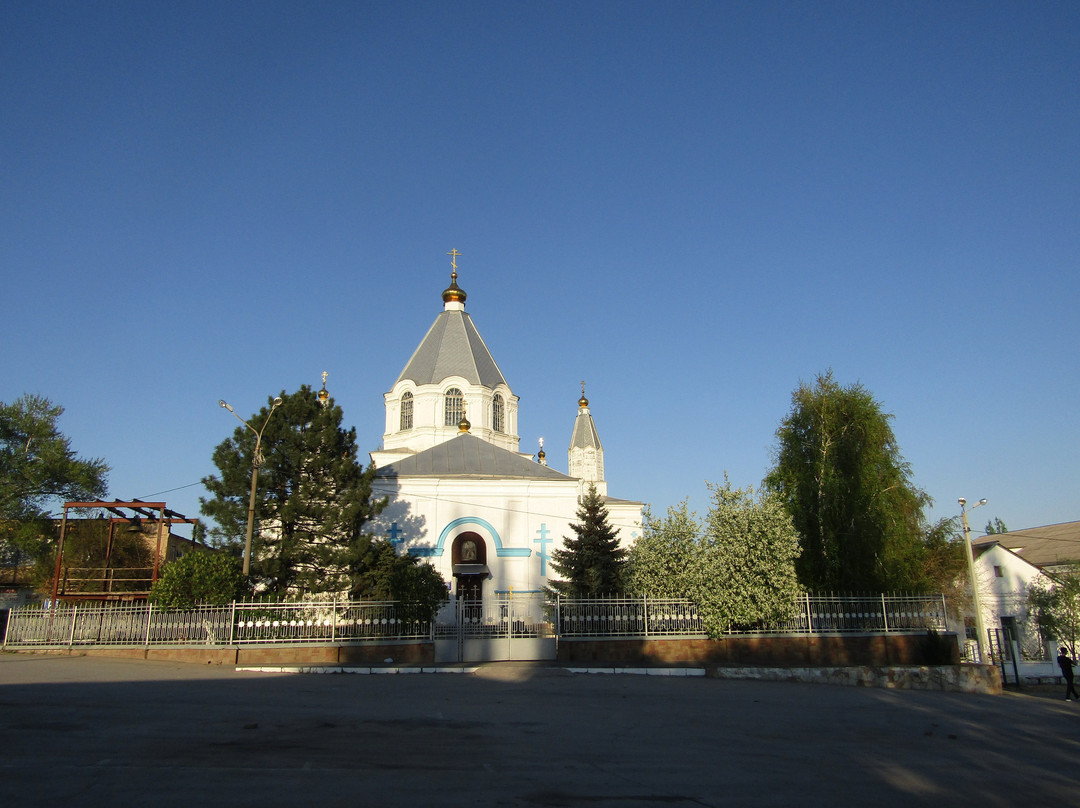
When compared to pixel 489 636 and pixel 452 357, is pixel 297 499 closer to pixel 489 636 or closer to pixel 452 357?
pixel 489 636

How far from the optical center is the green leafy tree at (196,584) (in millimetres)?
16922

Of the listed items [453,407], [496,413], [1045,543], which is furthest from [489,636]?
[1045,543]

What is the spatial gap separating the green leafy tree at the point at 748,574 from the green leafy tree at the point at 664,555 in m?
1.08

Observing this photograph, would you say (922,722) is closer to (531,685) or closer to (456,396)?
(531,685)

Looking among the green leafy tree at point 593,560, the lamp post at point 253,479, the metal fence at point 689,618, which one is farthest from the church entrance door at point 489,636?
the lamp post at point 253,479

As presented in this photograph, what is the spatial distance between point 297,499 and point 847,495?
56.0ft

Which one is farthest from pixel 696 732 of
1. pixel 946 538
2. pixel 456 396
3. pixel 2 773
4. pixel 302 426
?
pixel 456 396

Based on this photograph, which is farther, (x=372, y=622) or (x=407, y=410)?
(x=407, y=410)

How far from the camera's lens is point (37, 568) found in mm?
32844

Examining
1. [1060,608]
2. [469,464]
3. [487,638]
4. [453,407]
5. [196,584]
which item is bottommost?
[487,638]

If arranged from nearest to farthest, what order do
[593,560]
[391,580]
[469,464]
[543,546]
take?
[391,580]
[593,560]
[543,546]
[469,464]

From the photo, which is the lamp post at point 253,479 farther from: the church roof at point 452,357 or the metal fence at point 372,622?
the church roof at point 452,357

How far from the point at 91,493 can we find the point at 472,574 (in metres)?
18.2

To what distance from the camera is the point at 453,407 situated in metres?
35.3
